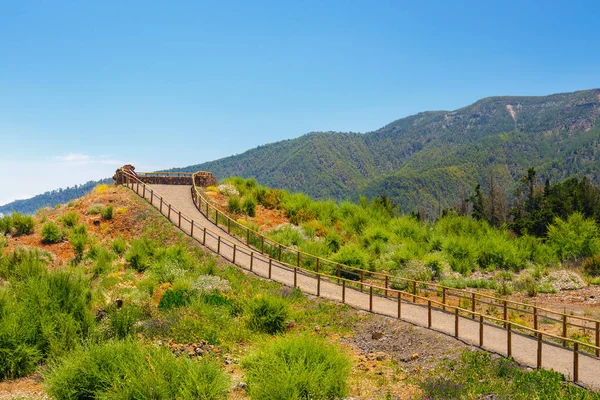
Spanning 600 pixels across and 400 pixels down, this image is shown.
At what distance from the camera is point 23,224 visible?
89.9 ft

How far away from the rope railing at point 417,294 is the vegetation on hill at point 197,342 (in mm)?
846

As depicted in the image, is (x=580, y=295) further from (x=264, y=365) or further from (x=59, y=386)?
(x=59, y=386)

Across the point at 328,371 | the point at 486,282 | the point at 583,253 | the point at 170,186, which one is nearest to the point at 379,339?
the point at 328,371

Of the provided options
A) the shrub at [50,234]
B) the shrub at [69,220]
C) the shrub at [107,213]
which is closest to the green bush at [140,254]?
the shrub at [50,234]

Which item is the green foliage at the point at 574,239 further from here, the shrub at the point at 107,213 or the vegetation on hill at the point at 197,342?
the shrub at the point at 107,213

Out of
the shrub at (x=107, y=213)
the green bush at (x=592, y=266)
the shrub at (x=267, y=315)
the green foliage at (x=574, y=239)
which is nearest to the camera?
the shrub at (x=267, y=315)

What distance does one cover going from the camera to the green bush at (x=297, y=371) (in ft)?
29.7

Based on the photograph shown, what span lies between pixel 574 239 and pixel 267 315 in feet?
71.2

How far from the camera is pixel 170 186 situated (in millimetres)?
37156

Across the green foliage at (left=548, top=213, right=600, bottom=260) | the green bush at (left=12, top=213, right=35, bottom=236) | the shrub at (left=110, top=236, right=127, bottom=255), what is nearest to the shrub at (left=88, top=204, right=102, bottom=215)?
the green bush at (left=12, top=213, right=35, bottom=236)

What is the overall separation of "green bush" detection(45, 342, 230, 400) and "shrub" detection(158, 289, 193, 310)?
5768 mm

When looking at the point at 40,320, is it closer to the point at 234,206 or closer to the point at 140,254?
the point at 140,254

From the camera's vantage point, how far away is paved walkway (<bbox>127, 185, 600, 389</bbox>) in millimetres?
11289

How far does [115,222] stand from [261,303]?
16.8 meters
